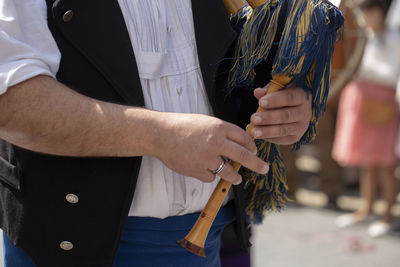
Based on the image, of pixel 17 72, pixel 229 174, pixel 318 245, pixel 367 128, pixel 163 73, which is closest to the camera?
pixel 17 72

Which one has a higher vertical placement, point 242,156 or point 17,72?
point 17,72

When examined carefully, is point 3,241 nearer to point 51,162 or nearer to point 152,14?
point 51,162

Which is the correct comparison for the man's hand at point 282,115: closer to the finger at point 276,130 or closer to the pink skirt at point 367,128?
the finger at point 276,130

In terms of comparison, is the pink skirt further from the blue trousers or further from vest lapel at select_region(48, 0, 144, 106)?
vest lapel at select_region(48, 0, 144, 106)

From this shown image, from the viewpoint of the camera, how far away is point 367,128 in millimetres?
4309

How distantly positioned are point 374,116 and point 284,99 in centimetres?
321

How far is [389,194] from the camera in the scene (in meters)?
4.35

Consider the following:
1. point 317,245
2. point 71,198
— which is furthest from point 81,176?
point 317,245

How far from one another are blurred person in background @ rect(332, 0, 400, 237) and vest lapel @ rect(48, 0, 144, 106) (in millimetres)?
3248

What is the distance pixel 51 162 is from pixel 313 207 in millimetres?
4115

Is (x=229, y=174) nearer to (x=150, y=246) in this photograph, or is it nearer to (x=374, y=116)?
(x=150, y=246)

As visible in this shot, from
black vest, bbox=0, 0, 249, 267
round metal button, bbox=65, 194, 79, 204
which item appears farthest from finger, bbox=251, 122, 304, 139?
round metal button, bbox=65, 194, 79, 204

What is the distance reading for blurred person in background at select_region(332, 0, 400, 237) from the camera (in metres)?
4.10

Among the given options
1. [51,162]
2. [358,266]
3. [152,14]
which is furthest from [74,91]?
[358,266]
